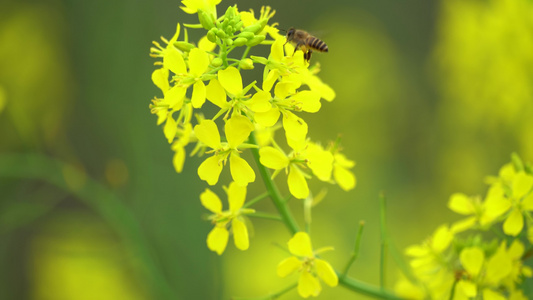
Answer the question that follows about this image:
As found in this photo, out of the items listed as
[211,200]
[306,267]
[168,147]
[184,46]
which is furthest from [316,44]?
[168,147]

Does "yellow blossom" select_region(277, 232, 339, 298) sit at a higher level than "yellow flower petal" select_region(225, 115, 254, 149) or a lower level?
lower

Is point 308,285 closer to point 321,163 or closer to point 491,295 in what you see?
point 321,163

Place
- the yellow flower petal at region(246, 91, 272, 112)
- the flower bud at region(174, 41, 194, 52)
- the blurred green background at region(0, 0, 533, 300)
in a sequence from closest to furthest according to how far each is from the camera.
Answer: the yellow flower petal at region(246, 91, 272, 112)
the flower bud at region(174, 41, 194, 52)
the blurred green background at region(0, 0, 533, 300)

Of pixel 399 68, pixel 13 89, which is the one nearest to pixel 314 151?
pixel 13 89

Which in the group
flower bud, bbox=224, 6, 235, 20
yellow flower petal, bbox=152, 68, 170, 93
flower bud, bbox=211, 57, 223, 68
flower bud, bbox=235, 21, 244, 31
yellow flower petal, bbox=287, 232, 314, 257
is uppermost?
flower bud, bbox=224, 6, 235, 20

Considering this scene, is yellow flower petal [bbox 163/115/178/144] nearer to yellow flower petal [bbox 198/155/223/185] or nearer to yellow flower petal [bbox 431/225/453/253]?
yellow flower petal [bbox 198/155/223/185]

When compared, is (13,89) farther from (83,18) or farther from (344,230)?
(344,230)

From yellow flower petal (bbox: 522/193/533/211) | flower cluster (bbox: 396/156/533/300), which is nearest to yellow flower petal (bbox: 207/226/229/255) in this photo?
→ flower cluster (bbox: 396/156/533/300)
